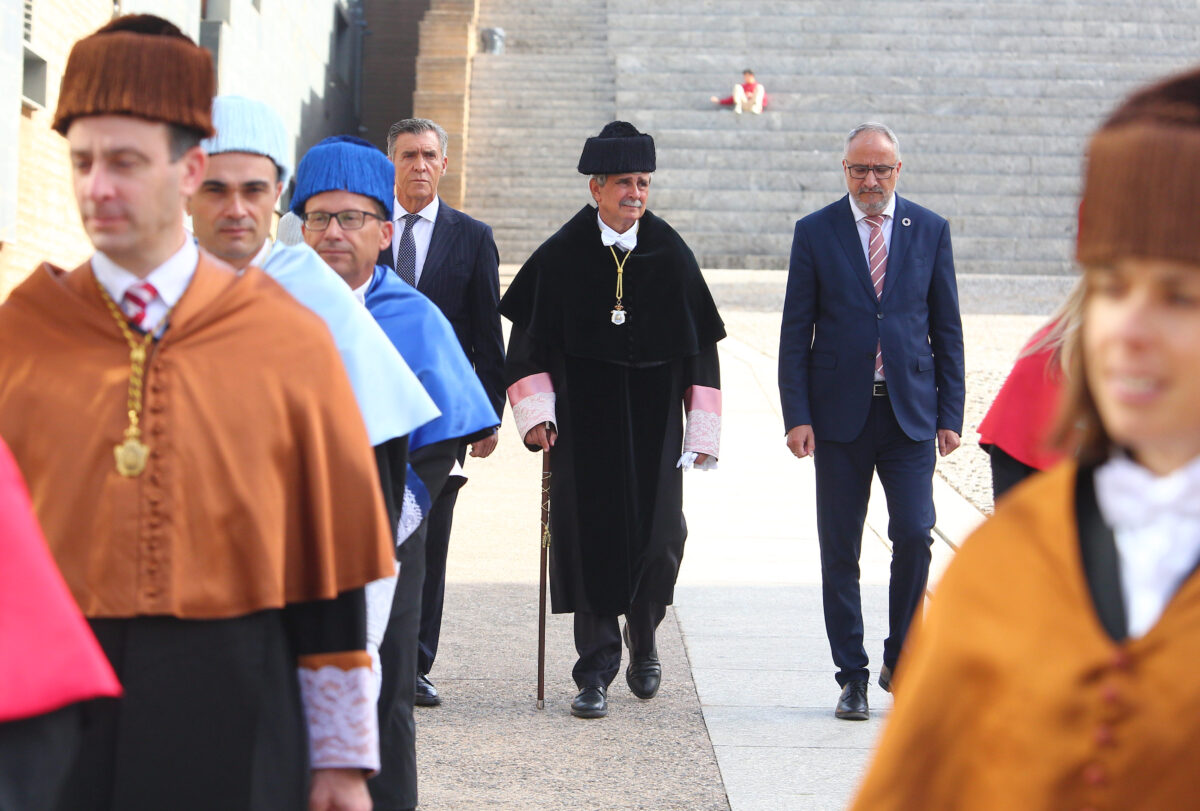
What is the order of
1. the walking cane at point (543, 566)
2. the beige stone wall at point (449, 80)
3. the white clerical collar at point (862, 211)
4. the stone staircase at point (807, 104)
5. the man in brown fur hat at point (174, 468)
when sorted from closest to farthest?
1. the man in brown fur hat at point (174, 468)
2. the walking cane at point (543, 566)
3. the white clerical collar at point (862, 211)
4. the stone staircase at point (807, 104)
5. the beige stone wall at point (449, 80)

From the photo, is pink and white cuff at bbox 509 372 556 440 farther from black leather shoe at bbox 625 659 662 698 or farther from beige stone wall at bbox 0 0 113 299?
beige stone wall at bbox 0 0 113 299

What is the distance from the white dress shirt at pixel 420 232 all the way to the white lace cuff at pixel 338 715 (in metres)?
4.02

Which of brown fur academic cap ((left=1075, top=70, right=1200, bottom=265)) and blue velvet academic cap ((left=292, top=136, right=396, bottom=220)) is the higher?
blue velvet academic cap ((left=292, top=136, right=396, bottom=220))

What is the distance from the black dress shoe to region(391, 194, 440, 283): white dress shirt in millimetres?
2264

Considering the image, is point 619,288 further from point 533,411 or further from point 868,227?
point 868,227

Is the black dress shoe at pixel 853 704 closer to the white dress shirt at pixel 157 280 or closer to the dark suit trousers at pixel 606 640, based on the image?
the dark suit trousers at pixel 606 640

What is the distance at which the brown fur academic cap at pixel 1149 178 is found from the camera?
1.63 metres

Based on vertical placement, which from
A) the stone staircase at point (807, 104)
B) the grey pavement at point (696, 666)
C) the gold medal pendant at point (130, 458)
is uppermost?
the stone staircase at point (807, 104)

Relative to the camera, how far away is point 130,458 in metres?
2.48

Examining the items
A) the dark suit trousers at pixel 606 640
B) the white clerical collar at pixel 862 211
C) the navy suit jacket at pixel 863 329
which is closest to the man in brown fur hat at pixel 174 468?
the dark suit trousers at pixel 606 640

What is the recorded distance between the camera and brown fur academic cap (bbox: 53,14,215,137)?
98.7 inches

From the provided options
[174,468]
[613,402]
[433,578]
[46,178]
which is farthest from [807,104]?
[174,468]

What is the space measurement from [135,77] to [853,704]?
413cm

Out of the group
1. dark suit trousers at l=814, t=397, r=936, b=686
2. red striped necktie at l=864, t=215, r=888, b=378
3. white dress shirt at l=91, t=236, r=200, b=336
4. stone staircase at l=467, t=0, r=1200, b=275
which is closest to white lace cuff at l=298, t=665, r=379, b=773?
white dress shirt at l=91, t=236, r=200, b=336
